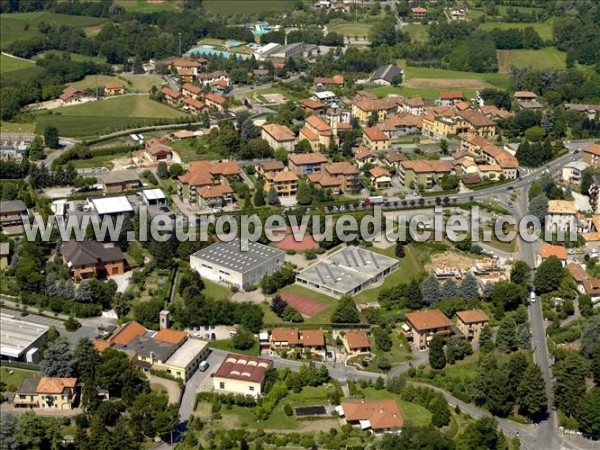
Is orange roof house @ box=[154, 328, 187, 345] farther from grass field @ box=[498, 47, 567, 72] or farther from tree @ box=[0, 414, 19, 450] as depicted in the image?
grass field @ box=[498, 47, 567, 72]

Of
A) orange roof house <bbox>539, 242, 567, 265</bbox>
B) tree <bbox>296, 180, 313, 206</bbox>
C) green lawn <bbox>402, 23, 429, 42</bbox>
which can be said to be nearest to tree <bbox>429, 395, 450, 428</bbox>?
orange roof house <bbox>539, 242, 567, 265</bbox>

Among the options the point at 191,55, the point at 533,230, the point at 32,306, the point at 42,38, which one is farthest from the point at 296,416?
the point at 42,38

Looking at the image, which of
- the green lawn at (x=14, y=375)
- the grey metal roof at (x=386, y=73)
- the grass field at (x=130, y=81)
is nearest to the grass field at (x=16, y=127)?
the grass field at (x=130, y=81)

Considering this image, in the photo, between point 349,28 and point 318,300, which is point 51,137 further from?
point 349,28

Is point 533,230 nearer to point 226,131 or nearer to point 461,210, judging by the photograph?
point 461,210

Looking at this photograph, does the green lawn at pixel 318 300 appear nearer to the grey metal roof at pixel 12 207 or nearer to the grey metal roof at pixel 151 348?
the grey metal roof at pixel 151 348

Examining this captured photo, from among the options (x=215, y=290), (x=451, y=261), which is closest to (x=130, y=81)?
(x=215, y=290)
